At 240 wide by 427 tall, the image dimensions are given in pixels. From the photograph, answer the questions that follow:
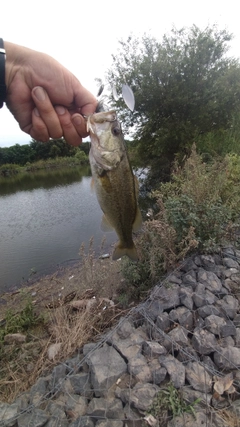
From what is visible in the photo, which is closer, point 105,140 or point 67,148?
point 105,140

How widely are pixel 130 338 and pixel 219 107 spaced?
12.9 metres

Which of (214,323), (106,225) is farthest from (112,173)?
(214,323)

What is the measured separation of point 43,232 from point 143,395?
968cm

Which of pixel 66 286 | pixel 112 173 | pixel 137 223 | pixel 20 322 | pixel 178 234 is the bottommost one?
pixel 66 286

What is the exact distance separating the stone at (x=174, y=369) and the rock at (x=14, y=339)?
8.79 feet

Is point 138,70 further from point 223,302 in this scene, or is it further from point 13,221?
point 223,302

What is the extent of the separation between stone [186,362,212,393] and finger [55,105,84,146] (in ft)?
8.21

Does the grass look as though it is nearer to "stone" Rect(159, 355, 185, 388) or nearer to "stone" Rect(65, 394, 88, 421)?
"stone" Rect(159, 355, 185, 388)

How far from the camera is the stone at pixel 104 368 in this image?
2.60m

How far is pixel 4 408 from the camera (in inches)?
104

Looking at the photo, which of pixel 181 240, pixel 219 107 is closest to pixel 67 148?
pixel 219 107

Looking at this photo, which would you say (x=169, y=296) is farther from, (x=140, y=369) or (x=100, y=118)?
(x=100, y=118)

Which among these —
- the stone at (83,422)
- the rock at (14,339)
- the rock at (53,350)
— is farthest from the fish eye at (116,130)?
the rock at (14,339)

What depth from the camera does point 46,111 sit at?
206 centimetres
